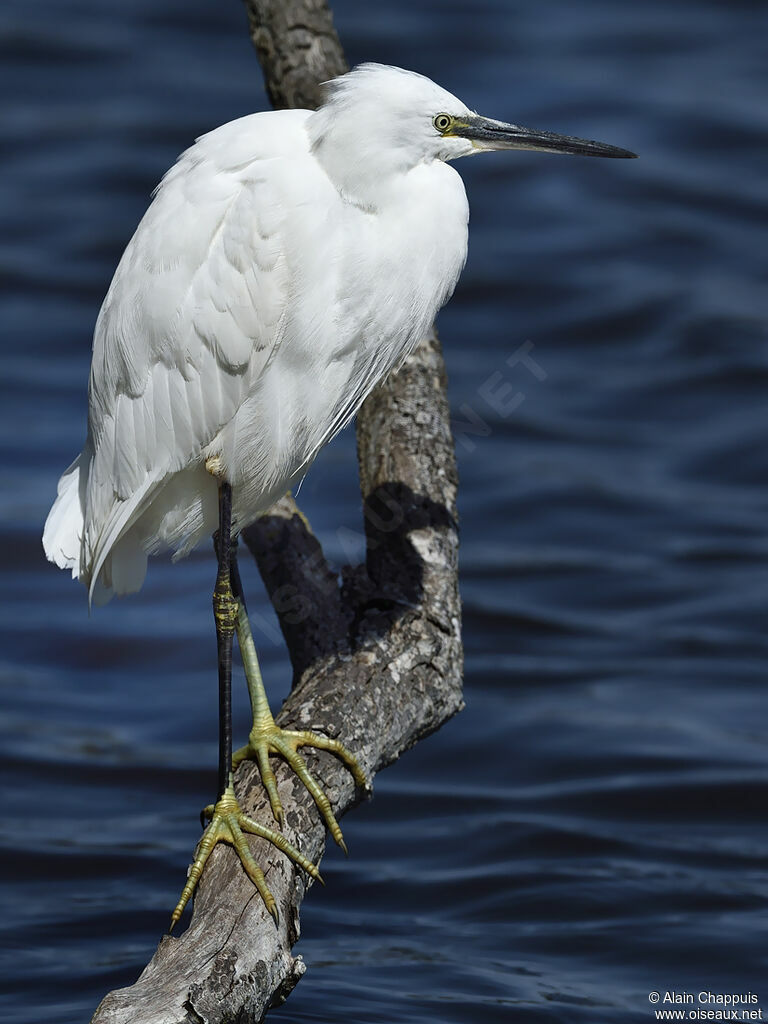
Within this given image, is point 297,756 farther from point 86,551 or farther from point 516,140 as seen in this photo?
point 516,140

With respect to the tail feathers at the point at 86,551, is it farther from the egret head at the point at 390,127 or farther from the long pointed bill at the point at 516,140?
the long pointed bill at the point at 516,140

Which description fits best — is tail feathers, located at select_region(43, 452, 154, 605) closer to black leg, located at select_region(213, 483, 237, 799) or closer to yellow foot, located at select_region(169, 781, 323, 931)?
black leg, located at select_region(213, 483, 237, 799)

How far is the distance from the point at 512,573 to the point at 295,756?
16.2ft

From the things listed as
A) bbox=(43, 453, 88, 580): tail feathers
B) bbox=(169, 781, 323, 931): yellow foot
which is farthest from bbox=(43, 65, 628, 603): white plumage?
bbox=(169, 781, 323, 931): yellow foot

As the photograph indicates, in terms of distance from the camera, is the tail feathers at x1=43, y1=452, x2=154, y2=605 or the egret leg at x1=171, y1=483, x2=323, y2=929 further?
the tail feathers at x1=43, y1=452, x2=154, y2=605

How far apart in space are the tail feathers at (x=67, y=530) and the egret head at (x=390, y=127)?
3.97 ft

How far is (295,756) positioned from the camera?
3152 mm

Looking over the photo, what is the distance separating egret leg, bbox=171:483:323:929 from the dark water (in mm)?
1422

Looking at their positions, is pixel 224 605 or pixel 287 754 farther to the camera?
pixel 224 605

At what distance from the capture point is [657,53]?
47.1ft

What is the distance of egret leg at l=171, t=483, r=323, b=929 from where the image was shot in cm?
289

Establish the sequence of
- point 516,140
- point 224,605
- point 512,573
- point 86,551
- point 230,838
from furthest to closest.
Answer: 1. point 512,573
2. point 86,551
3. point 224,605
4. point 516,140
5. point 230,838

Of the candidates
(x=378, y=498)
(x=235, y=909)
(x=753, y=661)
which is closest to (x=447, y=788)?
(x=753, y=661)

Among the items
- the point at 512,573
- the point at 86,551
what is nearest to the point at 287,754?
the point at 86,551
